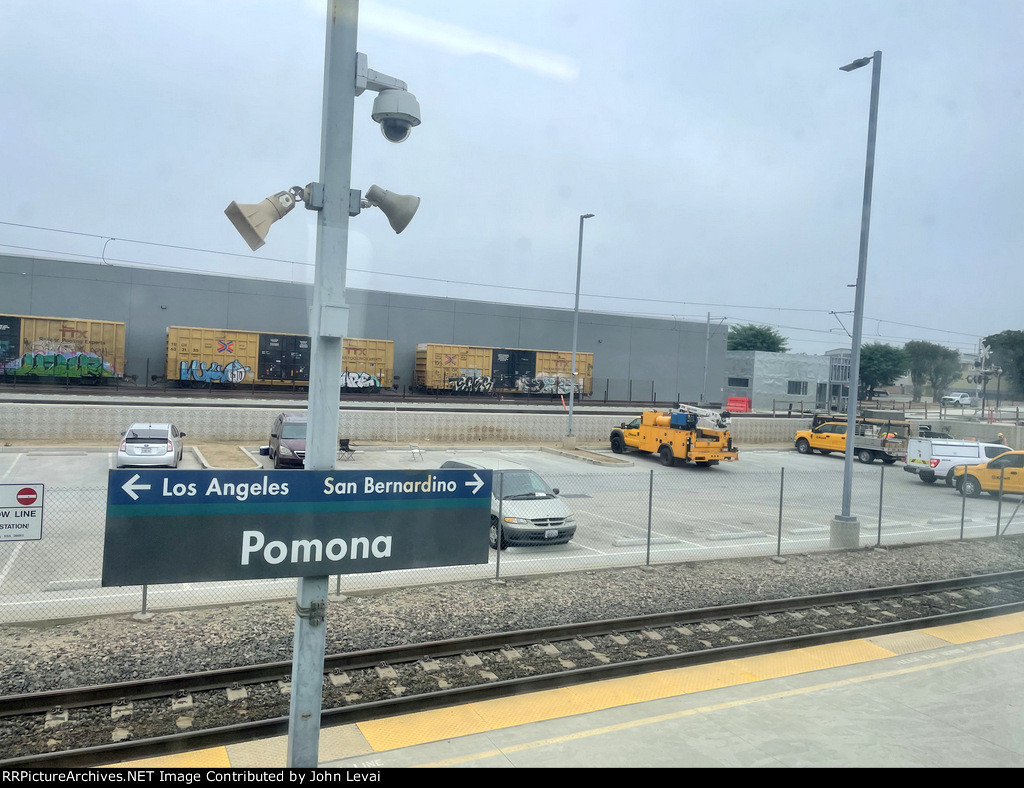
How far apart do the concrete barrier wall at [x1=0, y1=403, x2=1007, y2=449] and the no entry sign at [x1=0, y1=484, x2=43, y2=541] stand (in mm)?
18006

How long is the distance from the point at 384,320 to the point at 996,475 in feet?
131

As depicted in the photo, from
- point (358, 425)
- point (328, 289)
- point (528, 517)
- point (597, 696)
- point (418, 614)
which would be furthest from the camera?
point (358, 425)

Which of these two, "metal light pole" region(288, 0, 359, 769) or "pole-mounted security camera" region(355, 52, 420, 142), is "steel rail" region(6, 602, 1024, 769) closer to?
"metal light pole" region(288, 0, 359, 769)

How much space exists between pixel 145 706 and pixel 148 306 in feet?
147

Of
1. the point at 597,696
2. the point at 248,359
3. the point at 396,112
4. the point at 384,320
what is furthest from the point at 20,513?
the point at 384,320

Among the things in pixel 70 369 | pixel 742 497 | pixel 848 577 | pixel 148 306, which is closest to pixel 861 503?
pixel 742 497

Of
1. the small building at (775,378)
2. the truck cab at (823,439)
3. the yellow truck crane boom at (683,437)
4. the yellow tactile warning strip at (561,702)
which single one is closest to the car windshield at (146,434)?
the yellow tactile warning strip at (561,702)

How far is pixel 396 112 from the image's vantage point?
16.0 ft

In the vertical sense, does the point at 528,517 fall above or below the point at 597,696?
above

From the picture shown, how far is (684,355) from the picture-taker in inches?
2677

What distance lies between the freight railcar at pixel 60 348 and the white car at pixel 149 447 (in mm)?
22895

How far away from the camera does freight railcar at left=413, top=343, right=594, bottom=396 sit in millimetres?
48969

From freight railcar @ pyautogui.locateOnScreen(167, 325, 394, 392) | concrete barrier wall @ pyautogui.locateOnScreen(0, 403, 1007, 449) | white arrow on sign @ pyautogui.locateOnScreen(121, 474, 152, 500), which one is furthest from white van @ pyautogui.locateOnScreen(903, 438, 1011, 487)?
freight railcar @ pyautogui.locateOnScreen(167, 325, 394, 392)

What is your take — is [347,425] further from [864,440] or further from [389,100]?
[389,100]
